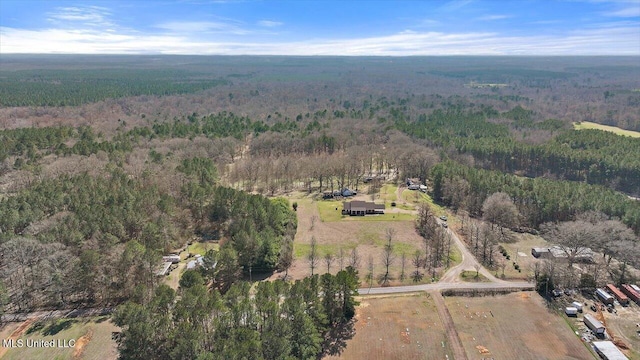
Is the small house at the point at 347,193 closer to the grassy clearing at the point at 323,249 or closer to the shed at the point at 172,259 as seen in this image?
the grassy clearing at the point at 323,249

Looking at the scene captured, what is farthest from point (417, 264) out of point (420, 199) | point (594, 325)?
point (420, 199)

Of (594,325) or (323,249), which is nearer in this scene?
(594,325)

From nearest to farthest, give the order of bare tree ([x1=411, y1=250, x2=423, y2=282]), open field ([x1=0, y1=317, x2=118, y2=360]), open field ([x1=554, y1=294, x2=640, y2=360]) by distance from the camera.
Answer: open field ([x1=0, y1=317, x2=118, y2=360])
open field ([x1=554, y1=294, x2=640, y2=360])
bare tree ([x1=411, y1=250, x2=423, y2=282])

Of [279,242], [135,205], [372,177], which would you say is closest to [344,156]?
[372,177]

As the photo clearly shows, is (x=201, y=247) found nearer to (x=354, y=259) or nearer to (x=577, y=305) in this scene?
(x=354, y=259)

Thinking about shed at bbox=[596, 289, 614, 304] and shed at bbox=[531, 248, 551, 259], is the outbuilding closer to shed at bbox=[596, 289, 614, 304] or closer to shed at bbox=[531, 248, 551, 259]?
shed at bbox=[596, 289, 614, 304]

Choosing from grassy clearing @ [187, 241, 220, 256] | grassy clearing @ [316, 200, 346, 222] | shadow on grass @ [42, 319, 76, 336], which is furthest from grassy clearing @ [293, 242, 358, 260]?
shadow on grass @ [42, 319, 76, 336]
